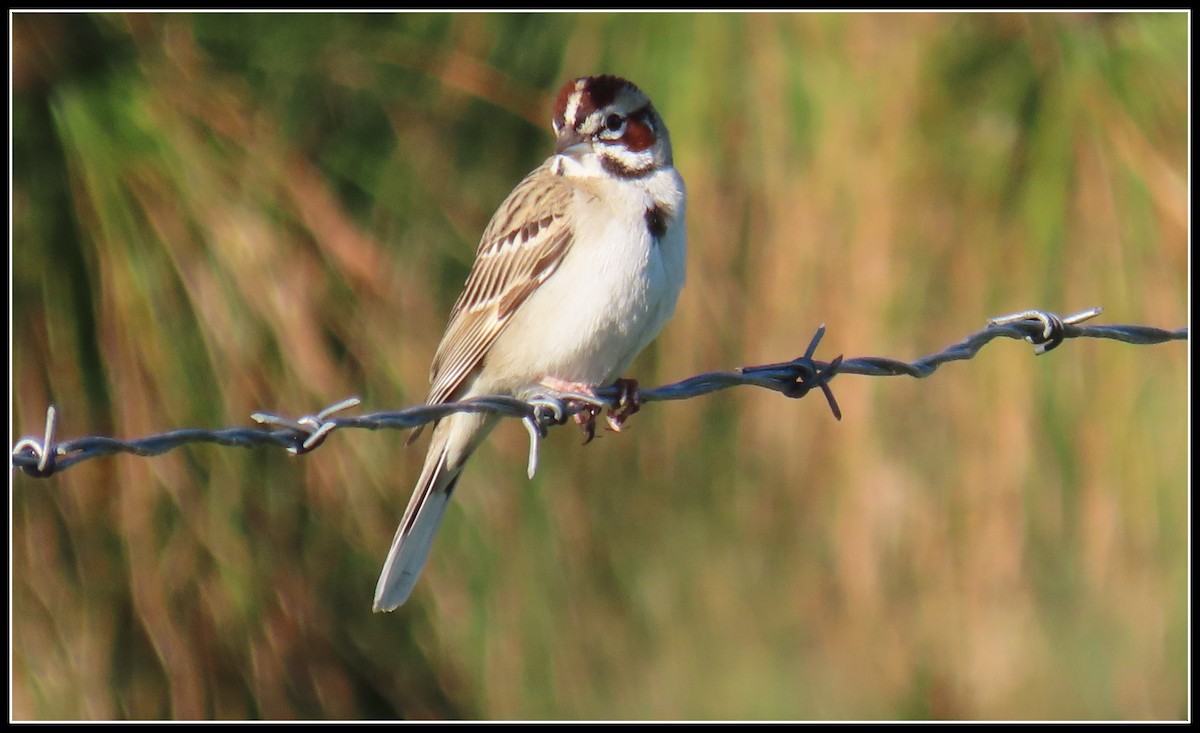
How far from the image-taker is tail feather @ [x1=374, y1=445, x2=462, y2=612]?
12.0 ft

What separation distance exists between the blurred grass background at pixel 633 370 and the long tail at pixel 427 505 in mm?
330

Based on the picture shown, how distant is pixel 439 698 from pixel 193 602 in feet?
3.46

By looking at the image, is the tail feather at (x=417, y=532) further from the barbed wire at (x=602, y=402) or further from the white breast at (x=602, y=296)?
the barbed wire at (x=602, y=402)

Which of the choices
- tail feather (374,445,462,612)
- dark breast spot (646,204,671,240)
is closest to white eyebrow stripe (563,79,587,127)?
dark breast spot (646,204,671,240)

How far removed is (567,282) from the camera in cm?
Answer: 366

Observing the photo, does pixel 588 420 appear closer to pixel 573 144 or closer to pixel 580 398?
pixel 580 398

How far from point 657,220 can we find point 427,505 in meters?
0.92

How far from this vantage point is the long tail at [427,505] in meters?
3.66

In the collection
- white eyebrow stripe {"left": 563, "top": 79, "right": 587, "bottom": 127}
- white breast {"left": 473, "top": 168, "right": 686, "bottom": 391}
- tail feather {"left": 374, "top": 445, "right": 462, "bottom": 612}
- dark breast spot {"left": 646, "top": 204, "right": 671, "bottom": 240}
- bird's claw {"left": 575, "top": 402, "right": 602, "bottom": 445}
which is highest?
white eyebrow stripe {"left": 563, "top": 79, "right": 587, "bottom": 127}

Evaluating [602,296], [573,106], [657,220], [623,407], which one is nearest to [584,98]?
[573,106]

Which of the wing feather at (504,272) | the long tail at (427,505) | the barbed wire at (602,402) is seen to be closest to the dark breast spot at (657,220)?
the wing feather at (504,272)

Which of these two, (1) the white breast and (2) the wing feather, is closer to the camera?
(1) the white breast

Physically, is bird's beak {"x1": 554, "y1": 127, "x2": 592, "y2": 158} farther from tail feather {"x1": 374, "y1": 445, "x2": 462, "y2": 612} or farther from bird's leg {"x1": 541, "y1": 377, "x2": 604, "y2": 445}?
tail feather {"x1": 374, "y1": 445, "x2": 462, "y2": 612}

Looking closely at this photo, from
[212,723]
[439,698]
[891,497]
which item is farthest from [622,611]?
[212,723]
